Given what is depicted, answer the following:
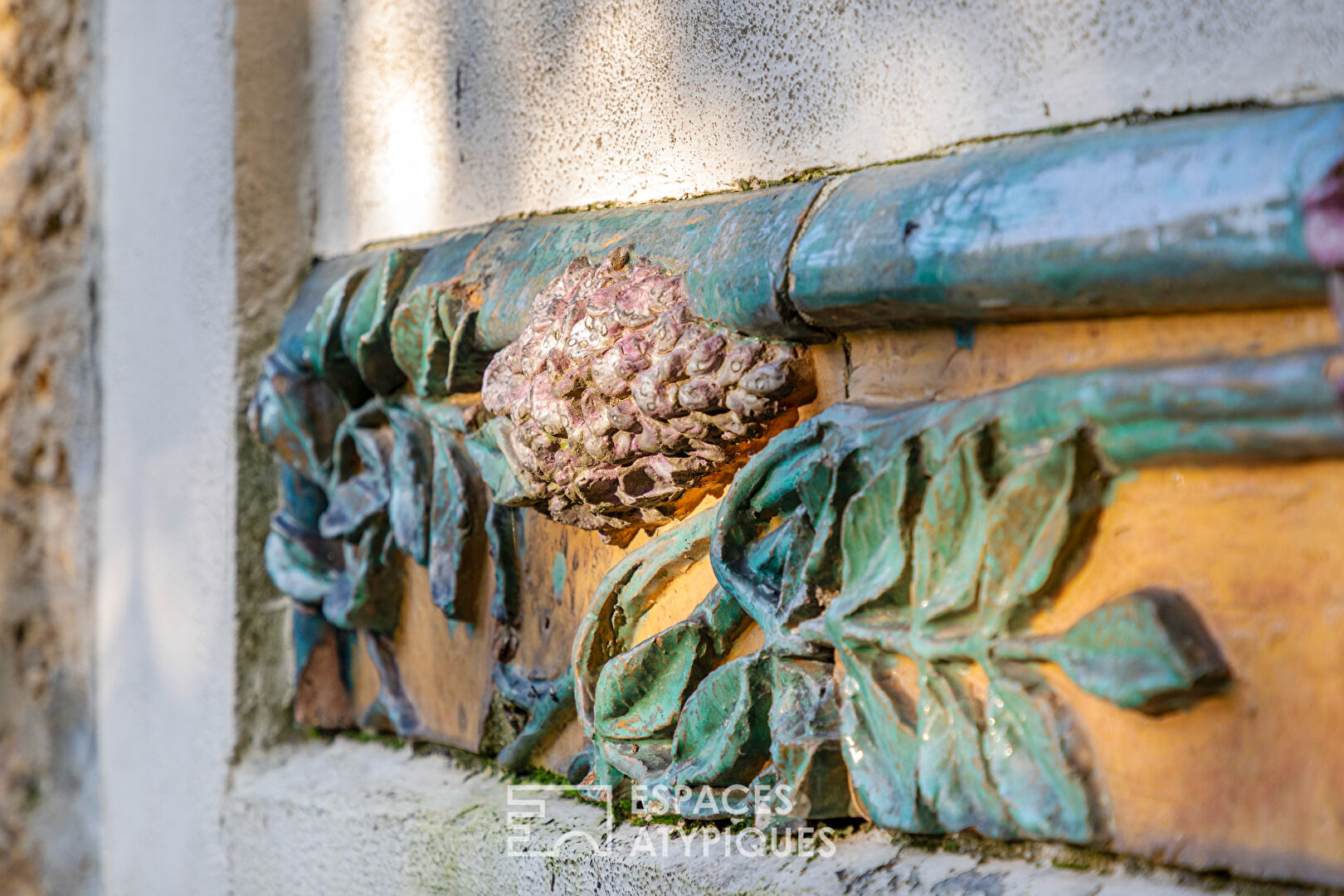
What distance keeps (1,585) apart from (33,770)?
243 mm

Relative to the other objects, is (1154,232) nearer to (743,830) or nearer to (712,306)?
(712,306)

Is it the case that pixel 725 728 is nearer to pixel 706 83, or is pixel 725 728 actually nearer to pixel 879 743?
pixel 879 743

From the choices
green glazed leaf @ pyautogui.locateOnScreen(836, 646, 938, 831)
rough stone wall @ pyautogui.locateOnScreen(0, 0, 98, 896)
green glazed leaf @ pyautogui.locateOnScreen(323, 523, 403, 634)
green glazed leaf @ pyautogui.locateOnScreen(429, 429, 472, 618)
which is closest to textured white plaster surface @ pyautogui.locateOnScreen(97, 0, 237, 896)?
rough stone wall @ pyautogui.locateOnScreen(0, 0, 98, 896)

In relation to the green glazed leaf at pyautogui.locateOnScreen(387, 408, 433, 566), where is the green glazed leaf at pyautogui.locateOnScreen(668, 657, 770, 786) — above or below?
below

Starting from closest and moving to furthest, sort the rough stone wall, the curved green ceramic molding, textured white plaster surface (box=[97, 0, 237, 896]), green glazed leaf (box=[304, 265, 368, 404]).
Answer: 1. the curved green ceramic molding
2. green glazed leaf (box=[304, 265, 368, 404])
3. textured white plaster surface (box=[97, 0, 237, 896])
4. the rough stone wall

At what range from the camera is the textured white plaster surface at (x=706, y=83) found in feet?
1.95

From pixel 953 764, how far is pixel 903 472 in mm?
151

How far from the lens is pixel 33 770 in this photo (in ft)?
5.13

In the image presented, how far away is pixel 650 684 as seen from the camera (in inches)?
32.4

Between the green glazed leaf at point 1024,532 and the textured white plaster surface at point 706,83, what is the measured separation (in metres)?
0.19

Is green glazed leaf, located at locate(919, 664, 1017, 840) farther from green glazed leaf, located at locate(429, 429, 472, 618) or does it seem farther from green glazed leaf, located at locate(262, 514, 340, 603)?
green glazed leaf, located at locate(262, 514, 340, 603)

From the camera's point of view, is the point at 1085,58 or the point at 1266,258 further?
the point at 1085,58

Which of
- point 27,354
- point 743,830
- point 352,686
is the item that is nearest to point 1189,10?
point 743,830

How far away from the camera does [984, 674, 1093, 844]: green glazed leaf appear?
1.92 feet
